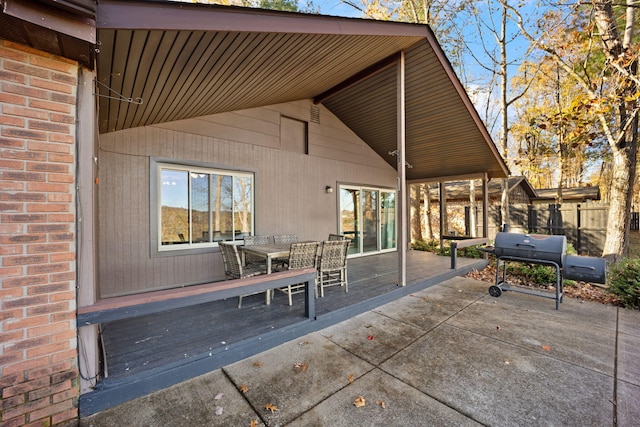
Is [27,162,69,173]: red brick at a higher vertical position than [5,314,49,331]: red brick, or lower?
higher

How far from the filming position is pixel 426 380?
2.30 meters

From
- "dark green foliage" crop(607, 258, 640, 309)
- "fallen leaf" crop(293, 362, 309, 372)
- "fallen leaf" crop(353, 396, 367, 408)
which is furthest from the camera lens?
"dark green foliage" crop(607, 258, 640, 309)

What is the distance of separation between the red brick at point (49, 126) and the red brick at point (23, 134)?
32mm

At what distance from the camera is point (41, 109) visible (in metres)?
1.70

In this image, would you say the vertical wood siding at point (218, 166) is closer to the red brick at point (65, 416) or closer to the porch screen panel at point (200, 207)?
the porch screen panel at point (200, 207)

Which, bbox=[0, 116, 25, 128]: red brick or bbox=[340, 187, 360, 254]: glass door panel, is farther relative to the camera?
bbox=[340, 187, 360, 254]: glass door panel

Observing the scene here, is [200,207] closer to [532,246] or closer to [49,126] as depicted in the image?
[49,126]

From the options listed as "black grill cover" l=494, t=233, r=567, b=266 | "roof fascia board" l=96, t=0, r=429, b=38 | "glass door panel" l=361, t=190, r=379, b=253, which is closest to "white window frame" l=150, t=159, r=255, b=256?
"roof fascia board" l=96, t=0, r=429, b=38

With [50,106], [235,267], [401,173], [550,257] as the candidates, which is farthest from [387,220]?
[50,106]

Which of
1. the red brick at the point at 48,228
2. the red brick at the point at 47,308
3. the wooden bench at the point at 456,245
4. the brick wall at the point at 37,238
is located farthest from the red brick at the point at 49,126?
the wooden bench at the point at 456,245

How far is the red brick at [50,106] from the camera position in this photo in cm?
168

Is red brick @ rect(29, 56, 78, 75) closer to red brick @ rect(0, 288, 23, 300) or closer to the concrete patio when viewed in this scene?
red brick @ rect(0, 288, 23, 300)

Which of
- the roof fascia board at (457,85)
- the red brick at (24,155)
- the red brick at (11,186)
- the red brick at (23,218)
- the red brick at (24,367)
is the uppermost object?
the roof fascia board at (457,85)

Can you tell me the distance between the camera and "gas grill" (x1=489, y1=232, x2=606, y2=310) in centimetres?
374
